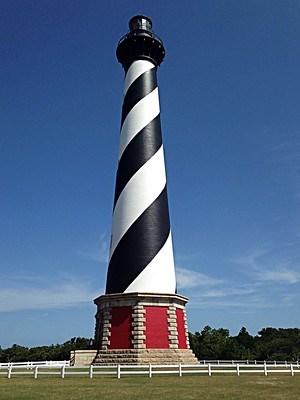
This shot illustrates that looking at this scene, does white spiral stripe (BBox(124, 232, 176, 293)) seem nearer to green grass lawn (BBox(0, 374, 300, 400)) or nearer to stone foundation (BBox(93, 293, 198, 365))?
stone foundation (BBox(93, 293, 198, 365))

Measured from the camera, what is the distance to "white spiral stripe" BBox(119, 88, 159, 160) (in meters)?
26.1

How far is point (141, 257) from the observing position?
2273cm

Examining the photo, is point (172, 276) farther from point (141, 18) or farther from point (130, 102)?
point (141, 18)

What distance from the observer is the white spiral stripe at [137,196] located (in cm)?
2388

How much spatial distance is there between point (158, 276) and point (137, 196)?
525 centimetres

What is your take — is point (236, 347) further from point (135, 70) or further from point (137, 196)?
point (135, 70)

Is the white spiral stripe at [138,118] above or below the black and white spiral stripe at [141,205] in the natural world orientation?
above

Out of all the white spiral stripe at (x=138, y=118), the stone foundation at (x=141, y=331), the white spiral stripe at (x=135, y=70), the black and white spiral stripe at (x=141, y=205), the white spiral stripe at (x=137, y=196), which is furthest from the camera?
the white spiral stripe at (x=135, y=70)

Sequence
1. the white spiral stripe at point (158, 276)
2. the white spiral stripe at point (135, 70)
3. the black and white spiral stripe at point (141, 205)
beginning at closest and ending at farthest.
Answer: the white spiral stripe at point (158, 276), the black and white spiral stripe at point (141, 205), the white spiral stripe at point (135, 70)

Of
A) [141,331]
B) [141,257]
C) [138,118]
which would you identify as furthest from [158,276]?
[138,118]

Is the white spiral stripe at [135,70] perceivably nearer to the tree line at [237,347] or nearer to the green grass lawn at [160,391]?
the green grass lawn at [160,391]

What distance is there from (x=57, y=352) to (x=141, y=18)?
145ft

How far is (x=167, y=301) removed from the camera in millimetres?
22094

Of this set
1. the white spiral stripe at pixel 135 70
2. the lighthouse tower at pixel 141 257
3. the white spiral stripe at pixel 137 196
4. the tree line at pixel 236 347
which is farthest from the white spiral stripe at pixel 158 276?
the tree line at pixel 236 347
